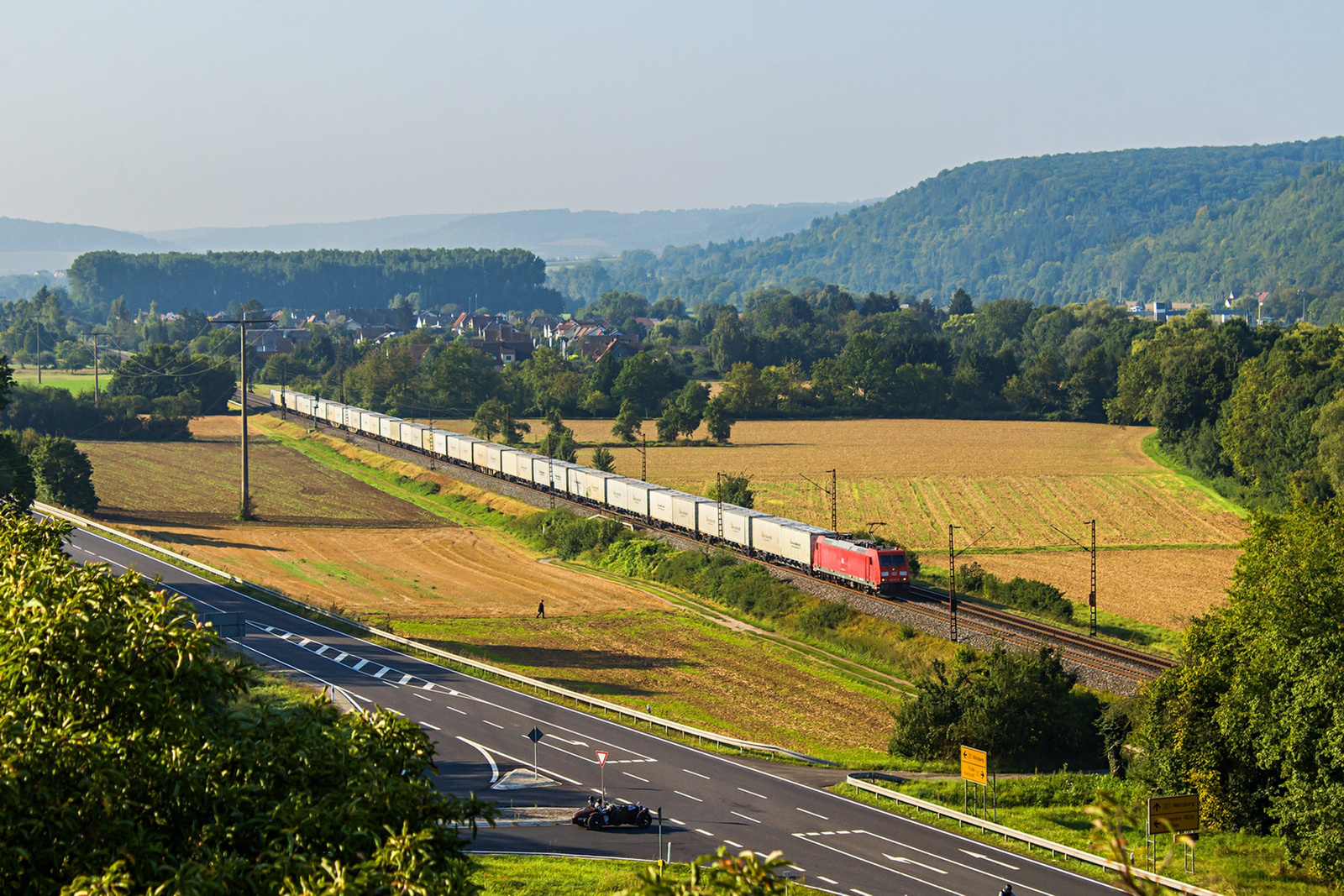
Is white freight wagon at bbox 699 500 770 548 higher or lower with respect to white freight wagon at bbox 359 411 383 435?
lower

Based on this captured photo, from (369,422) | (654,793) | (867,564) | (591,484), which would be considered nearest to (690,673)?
(867,564)

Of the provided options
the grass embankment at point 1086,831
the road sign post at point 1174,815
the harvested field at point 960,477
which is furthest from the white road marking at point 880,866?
the harvested field at point 960,477

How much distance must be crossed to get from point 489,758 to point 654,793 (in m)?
6.25

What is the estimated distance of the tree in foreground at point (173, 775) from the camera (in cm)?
1319

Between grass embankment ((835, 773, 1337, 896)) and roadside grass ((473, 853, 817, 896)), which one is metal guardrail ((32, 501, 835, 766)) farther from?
roadside grass ((473, 853, 817, 896))

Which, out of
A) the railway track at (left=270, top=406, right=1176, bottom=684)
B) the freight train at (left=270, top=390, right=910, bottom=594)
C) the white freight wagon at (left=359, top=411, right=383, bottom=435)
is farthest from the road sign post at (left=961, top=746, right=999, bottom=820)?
the white freight wagon at (left=359, top=411, right=383, bottom=435)

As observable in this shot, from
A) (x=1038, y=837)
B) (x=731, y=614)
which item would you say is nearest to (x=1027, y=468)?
(x=731, y=614)

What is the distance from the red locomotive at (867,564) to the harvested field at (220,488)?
36803 mm

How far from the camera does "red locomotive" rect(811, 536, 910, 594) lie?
5831 centimetres

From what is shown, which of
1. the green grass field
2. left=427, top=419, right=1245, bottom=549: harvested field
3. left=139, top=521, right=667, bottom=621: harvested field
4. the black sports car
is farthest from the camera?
the green grass field

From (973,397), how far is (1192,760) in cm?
13451

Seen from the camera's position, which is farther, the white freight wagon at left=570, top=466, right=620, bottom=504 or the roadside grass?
the white freight wagon at left=570, top=466, right=620, bottom=504

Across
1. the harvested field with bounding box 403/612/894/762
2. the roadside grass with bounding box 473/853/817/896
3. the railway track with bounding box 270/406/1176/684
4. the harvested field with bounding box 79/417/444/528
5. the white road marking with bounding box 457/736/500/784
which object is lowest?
the harvested field with bounding box 403/612/894/762

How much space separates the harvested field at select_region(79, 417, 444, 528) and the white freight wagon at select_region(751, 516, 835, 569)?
29.6 m
